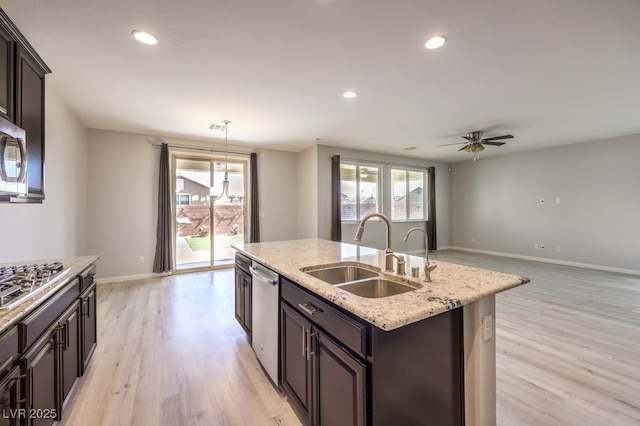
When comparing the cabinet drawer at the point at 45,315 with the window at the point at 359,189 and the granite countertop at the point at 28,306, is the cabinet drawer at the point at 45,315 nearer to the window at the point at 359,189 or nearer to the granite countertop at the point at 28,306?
the granite countertop at the point at 28,306

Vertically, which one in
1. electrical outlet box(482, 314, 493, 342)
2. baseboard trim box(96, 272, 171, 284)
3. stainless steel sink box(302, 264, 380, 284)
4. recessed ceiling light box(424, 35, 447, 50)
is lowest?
baseboard trim box(96, 272, 171, 284)

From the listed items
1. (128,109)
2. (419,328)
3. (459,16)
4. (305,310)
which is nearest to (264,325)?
(305,310)

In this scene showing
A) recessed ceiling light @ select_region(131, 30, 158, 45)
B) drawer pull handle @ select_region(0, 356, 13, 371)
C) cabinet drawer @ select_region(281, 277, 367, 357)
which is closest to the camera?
drawer pull handle @ select_region(0, 356, 13, 371)

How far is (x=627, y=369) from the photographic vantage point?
2131 millimetres

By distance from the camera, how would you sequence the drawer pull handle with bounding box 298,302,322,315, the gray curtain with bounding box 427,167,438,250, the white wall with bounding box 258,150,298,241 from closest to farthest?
the drawer pull handle with bounding box 298,302,322,315, the white wall with bounding box 258,150,298,241, the gray curtain with bounding box 427,167,438,250

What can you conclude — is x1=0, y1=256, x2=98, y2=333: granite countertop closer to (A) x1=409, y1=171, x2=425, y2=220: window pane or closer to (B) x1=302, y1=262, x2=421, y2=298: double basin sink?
(B) x1=302, y1=262, x2=421, y2=298: double basin sink

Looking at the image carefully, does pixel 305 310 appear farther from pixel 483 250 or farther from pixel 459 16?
pixel 483 250

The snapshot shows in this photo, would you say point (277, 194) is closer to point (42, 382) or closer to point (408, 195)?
point (408, 195)

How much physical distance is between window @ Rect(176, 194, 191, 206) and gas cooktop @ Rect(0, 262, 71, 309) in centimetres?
368

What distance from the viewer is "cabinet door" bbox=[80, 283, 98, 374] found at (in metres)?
1.96

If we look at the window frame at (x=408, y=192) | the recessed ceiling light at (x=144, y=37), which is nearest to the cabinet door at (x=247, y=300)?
the recessed ceiling light at (x=144, y=37)

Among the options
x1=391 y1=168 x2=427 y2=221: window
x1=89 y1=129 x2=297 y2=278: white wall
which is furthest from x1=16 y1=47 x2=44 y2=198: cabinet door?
x1=391 y1=168 x2=427 y2=221: window

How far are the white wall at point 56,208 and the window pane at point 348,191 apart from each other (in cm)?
481

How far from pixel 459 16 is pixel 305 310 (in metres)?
2.30
